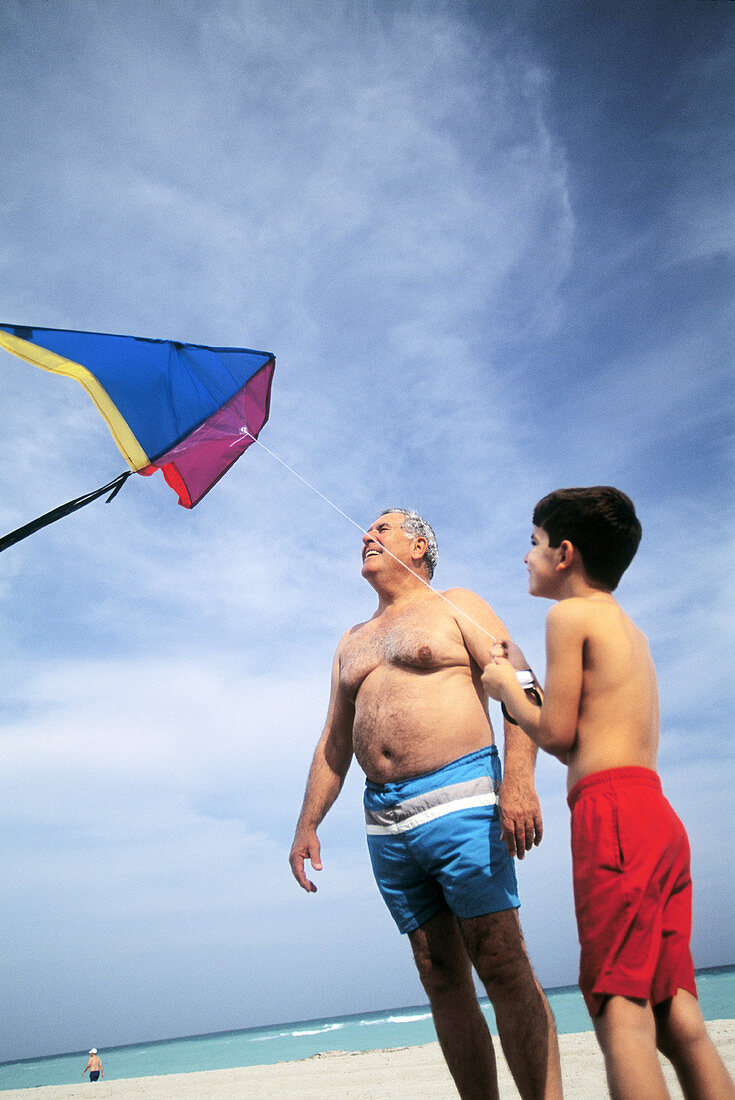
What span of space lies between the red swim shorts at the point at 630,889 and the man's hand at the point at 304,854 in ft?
Result: 6.04

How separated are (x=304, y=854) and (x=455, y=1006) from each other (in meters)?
1.00

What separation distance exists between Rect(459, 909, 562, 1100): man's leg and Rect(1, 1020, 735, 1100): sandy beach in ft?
6.78

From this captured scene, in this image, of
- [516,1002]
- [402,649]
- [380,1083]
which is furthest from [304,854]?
[380,1083]

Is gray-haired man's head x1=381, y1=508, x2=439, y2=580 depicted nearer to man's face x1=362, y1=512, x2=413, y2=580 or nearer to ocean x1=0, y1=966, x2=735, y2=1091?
man's face x1=362, y1=512, x2=413, y2=580

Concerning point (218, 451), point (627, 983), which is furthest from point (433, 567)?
point (627, 983)

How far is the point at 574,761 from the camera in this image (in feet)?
6.71

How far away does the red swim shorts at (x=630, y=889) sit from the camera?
5.68ft

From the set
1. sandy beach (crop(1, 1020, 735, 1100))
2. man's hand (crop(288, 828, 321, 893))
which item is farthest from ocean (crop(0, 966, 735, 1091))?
man's hand (crop(288, 828, 321, 893))

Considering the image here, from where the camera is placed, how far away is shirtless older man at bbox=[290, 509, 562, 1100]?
8.59ft

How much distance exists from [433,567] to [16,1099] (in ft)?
Answer: 33.1

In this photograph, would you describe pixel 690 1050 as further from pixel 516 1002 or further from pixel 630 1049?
pixel 516 1002

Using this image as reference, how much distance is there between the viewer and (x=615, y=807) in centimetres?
188

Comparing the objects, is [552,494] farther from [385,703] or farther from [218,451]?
[218,451]

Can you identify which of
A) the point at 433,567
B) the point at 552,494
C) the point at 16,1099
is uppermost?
the point at 433,567
